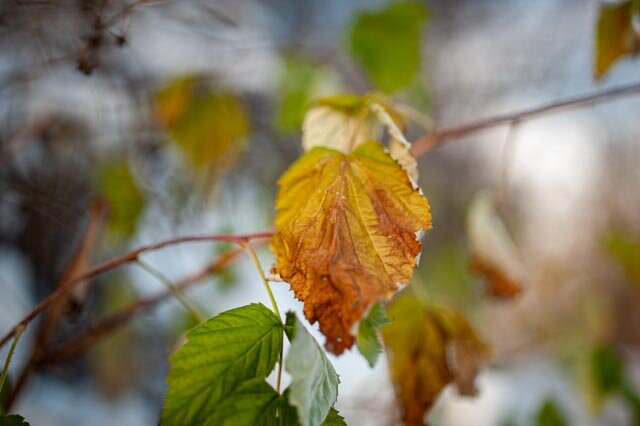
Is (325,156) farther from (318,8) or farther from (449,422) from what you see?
(318,8)

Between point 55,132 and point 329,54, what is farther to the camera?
point 329,54

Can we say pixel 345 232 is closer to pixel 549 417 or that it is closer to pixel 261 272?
pixel 261 272

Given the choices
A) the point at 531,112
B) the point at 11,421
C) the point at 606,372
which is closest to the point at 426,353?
the point at 531,112

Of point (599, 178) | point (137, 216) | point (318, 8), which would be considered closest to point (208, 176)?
point (137, 216)

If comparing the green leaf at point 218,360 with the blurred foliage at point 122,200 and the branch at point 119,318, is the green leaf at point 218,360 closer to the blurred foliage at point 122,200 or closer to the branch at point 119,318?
the branch at point 119,318

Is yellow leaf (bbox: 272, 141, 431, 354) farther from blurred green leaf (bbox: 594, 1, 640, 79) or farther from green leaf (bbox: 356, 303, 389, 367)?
blurred green leaf (bbox: 594, 1, 640, 79)

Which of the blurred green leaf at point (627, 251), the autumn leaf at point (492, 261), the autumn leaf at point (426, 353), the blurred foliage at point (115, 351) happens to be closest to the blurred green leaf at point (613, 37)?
the autumn leaf at point (492, 261)
